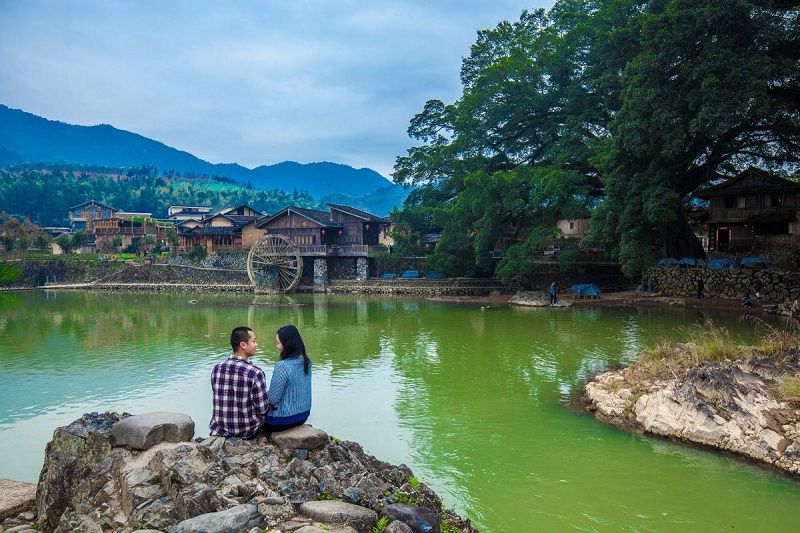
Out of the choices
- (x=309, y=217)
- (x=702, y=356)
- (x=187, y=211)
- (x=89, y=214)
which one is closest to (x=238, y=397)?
(x=702, y=356)

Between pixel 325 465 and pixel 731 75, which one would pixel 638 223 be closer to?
pixel 731 75

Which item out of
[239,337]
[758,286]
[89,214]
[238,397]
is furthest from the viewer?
[89,214]

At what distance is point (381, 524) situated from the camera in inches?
174

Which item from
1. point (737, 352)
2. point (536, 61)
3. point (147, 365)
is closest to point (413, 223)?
point (536, 61)

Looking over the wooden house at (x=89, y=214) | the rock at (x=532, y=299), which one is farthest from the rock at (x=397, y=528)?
the wooden house at (x=89, y=214)

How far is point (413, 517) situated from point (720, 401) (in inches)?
268

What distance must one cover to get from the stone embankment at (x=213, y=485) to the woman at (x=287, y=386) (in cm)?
14

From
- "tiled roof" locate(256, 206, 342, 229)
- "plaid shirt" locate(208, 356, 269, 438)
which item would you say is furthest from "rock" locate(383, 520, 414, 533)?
"tiled roof" locate(256, 206, 342, 229)

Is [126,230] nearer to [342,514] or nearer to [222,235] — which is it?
[222,235]

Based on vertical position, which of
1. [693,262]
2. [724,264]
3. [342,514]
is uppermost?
[693,262]

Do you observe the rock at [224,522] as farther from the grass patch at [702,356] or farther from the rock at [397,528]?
the grass patch at [702,356]

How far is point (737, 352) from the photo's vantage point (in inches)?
441

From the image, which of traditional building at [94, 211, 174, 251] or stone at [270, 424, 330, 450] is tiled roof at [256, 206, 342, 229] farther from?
stone at [270, 424, 330, 450]

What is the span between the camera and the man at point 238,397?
5.29 m
